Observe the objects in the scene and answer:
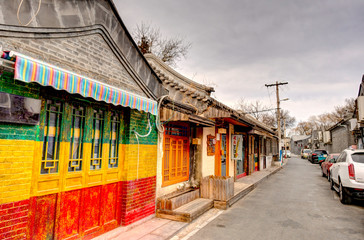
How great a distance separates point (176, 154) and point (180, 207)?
1.69 m

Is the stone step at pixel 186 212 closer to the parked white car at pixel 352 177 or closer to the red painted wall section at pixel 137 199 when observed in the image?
the red painted wall section at pixel 137 199

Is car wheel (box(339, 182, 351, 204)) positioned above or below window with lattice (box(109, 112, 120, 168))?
below

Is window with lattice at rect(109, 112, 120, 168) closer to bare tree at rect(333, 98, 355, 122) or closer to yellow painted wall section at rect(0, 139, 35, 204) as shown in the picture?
yellow painted wall section at rect(0, 139, 35, 204)

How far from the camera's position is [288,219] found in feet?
21.3

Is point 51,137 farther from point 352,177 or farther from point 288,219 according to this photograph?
point 352,177

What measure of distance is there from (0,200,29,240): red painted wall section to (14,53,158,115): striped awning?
1654 millimetres

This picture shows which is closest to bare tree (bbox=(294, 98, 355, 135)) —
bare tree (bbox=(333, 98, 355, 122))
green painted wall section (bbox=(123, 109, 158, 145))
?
bare tree (bbox=(333, 98, 355, 122))

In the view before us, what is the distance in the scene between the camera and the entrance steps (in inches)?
234

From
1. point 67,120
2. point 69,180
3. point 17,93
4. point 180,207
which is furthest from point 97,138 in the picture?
point 180,207

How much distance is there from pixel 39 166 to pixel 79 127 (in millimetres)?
990

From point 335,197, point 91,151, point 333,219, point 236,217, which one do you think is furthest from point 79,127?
point 335,197

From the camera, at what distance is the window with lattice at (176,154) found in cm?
705

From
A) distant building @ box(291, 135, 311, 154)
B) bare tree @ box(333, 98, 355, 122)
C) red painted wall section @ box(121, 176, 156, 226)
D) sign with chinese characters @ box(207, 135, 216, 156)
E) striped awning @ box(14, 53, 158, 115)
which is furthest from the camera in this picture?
distant building @ box(291, 135, 311, 154)

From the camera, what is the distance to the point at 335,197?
948cm
